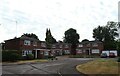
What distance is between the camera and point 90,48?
11106cm

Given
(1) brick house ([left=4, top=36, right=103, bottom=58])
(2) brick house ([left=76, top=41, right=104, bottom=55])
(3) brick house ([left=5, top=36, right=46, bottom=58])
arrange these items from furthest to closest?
(2) brick house ([left=76, top=41, right=104, bottom=55]) < (1) brick house ([left=4, top=36, right=103, bottom=58]) < (3) brick house ([left=5, top=36, right=46, bottom=58])

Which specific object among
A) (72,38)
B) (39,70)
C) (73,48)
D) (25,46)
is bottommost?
(39,70)

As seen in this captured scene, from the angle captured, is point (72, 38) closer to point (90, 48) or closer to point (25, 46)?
point (90, 48)

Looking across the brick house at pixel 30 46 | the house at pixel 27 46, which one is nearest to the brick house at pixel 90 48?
the brick house at pixel 30 46

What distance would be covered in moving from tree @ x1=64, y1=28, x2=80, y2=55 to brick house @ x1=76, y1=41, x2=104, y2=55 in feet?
20.7

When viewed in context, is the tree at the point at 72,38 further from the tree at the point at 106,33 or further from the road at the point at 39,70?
the road at the point at 39,70

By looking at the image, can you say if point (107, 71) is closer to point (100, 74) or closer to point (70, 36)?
point (100, 74)

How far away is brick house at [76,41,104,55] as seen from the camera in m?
108

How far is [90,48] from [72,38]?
20.4 m

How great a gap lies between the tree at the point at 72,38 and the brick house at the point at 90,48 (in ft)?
20.7

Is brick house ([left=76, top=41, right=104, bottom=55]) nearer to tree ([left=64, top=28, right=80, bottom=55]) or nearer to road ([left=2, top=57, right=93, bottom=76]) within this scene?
tree ([left=64, top=28, right=80, bottom=55])

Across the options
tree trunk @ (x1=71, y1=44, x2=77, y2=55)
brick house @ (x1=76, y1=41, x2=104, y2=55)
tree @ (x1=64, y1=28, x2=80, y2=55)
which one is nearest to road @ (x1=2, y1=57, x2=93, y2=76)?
brick house @ (x1=76, y1=41, x2=104, y2=55)

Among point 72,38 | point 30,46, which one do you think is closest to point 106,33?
point 72,38

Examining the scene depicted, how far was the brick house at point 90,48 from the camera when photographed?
108 meters
